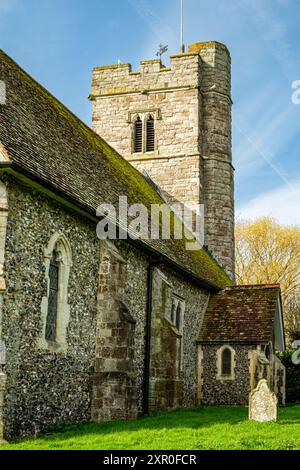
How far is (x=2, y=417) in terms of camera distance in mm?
10406

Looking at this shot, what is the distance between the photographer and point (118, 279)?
49.2 feet

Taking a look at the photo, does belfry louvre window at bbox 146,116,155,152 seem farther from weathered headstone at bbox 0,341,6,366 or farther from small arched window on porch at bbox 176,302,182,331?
weathered headstone at bbox 0,341,6,366

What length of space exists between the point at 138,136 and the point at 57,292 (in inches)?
757

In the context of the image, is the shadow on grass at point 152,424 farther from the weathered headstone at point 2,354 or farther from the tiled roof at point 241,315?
the tiled roof at point 241,315

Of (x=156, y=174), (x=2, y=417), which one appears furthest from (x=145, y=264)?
(x=156, y=174)

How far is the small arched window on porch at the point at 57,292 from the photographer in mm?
12625

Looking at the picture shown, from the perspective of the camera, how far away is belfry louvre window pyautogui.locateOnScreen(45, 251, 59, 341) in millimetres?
12805

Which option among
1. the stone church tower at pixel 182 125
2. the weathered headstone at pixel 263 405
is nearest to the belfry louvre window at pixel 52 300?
the weathered headstone at pixel 263 405

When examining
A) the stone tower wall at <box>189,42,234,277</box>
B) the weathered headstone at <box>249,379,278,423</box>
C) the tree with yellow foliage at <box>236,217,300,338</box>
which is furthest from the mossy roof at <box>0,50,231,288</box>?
the tree with yellow foliage at <box>236,217,300,338</box>

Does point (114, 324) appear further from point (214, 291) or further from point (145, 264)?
point (214, 291)

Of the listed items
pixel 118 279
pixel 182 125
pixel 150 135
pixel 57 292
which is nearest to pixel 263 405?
pixel 118 279

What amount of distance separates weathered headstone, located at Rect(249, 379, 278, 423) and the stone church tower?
1507cm
